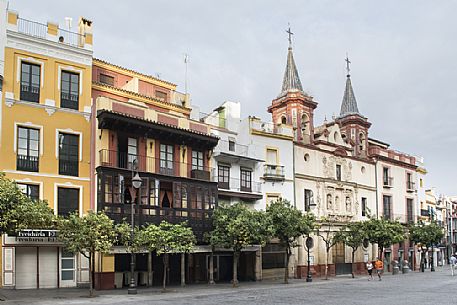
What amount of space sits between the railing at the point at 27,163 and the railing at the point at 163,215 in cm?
415

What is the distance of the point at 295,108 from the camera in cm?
4753

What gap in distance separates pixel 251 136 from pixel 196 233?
10.5m

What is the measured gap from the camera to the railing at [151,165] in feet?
103

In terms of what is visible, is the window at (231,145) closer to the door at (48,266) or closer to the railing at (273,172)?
the railing at (273,172)

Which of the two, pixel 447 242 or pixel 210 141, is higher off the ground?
pixel 210 141

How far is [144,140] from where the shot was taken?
33594mm

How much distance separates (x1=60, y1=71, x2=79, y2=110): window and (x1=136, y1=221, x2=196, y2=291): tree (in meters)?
8.50

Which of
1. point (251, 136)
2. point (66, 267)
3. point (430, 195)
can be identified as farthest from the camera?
point (430, 195)

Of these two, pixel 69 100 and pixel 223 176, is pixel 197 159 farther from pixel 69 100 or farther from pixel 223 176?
pixel 69 100

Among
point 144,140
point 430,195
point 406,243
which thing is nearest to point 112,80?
point 144,140

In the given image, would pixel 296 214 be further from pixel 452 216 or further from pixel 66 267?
pixel 452 216

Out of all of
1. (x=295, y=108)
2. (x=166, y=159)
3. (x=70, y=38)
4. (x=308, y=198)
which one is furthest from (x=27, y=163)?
(x=295, y=108)

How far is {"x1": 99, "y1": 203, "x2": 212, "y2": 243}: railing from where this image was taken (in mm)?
30781

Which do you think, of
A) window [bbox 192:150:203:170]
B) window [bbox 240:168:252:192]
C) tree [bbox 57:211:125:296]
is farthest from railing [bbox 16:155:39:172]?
window [bbox 240:168:252:192]
